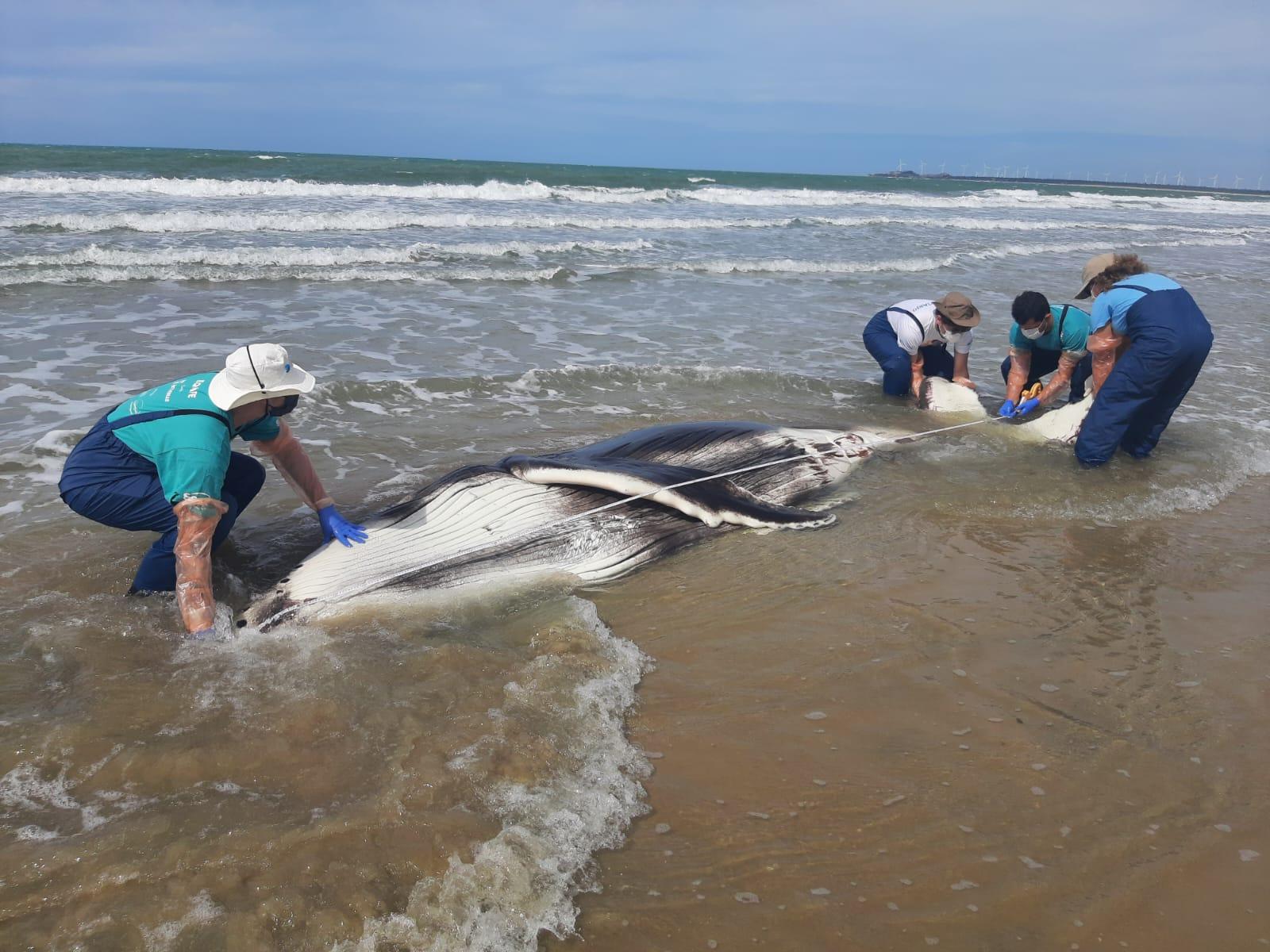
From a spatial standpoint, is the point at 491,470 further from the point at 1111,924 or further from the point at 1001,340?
the point at 1001,340

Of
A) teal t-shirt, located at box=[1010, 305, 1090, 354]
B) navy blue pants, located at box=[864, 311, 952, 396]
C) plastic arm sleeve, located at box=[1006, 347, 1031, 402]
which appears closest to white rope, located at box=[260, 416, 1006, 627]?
plastic arm sleeve, located at box=[1006, 347, 1031, 402]

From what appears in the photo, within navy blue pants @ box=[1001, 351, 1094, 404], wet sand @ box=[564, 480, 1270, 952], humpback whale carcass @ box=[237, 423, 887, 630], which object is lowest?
wet sand @ box=[564, 480, 1270, 952]

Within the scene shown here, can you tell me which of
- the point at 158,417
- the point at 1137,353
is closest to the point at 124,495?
the point at 158,417

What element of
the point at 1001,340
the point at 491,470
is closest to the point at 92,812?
the point at 491,470

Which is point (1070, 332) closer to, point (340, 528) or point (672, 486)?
point (672, 486)

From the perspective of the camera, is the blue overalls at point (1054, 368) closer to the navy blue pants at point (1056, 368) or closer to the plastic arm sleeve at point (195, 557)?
the navy blue pants at point (1056, 368)

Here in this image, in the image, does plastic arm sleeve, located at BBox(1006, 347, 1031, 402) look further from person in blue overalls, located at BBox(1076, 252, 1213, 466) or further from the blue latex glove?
the blue latex glove

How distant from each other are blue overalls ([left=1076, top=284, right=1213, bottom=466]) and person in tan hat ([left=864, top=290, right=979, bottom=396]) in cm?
161

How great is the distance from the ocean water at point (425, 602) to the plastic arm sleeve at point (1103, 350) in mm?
737

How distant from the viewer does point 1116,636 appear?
4.77 meters

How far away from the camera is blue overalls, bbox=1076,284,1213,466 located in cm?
725

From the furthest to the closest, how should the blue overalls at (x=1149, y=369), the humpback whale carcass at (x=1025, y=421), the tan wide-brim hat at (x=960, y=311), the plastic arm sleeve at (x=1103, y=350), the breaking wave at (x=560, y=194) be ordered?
the breaking wave at (x=560, y=194), the tan wide-brim hat at (x=960, y=311), the humpback whale carcass at (x=1025, y=421), the plastic arm sleeve at (x=1103, y=350), the blue overalls at (x=1149, y=369)

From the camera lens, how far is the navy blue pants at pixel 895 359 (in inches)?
370

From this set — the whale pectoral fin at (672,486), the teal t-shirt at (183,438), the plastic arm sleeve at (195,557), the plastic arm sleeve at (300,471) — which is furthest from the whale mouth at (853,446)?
the plastic arm sleeve at (195,557)
